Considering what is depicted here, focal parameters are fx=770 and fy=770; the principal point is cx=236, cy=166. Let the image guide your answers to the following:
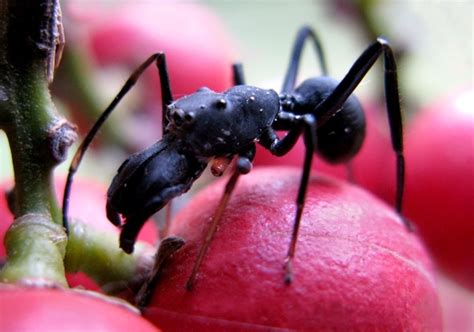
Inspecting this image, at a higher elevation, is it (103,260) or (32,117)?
(32,117)

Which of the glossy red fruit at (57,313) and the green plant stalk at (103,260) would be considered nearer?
the glossy red fruit at (57,313)

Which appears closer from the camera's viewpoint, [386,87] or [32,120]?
[32,120]

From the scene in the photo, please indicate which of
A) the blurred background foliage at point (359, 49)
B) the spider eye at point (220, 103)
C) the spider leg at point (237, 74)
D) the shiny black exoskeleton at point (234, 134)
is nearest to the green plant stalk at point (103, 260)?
the shiny black exoskeleton at point (234, 134)

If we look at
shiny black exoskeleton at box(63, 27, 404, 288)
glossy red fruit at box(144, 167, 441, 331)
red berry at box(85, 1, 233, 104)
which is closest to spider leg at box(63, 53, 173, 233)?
shiny black exoskeleton at box(63, 27, 404, 288)

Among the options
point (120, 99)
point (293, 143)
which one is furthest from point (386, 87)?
point (120, 99)

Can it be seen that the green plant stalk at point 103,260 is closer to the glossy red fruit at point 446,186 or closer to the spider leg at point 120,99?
the spider leg at point 120,99

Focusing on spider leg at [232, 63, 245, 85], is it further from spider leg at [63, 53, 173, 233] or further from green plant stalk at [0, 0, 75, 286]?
green plant stalk at [0, 0, 75, 286]

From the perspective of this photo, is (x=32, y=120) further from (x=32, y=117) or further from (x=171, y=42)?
(x=171, y=42)
